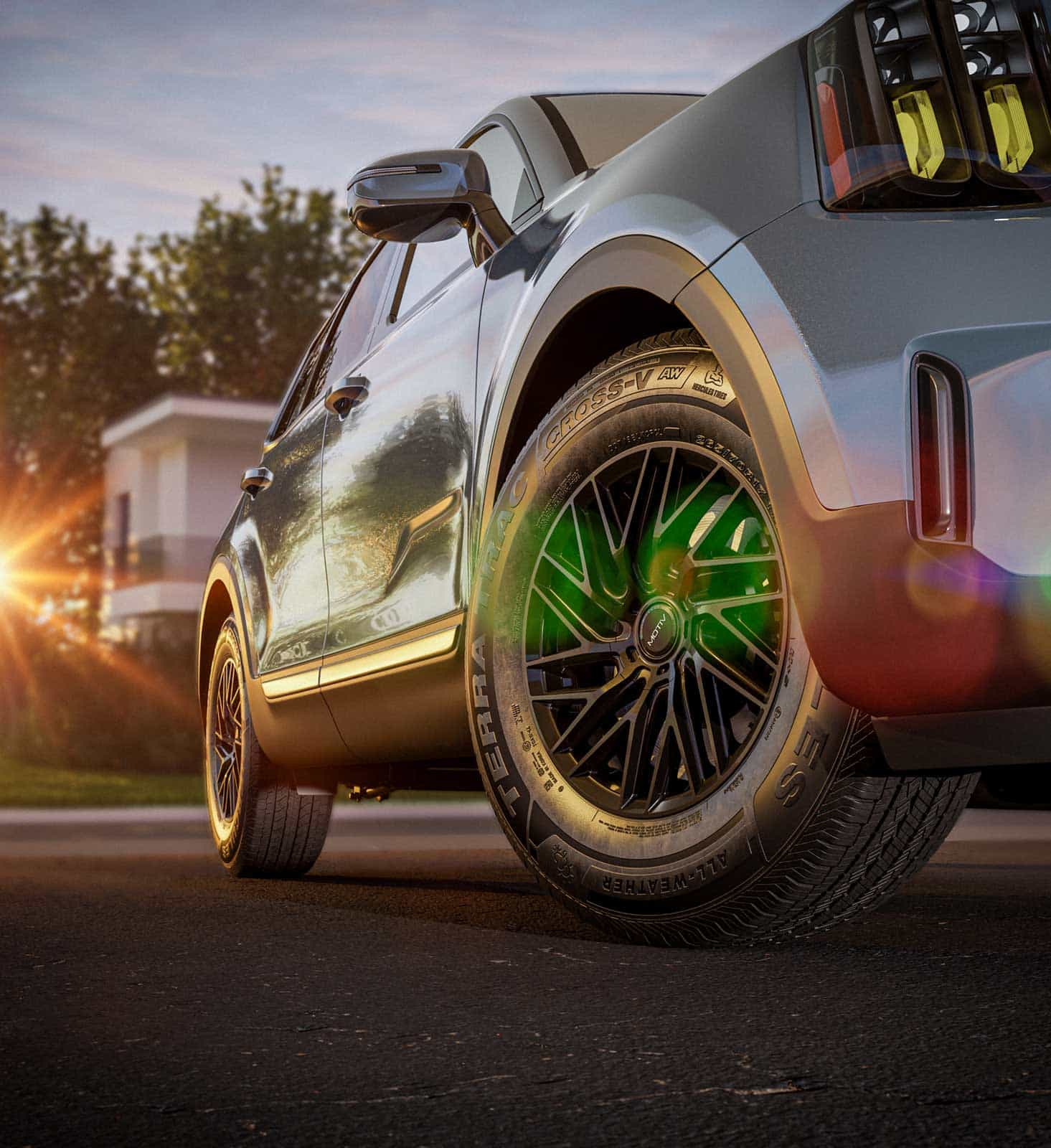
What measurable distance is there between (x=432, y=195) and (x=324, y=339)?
1611 millimetres

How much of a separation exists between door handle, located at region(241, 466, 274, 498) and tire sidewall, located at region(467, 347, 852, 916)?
1.87 metres

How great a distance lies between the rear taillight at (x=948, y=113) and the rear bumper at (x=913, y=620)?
Answer: 1.70 ft

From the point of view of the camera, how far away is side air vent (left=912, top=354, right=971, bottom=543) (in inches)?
84.7

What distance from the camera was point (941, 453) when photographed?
2166mm

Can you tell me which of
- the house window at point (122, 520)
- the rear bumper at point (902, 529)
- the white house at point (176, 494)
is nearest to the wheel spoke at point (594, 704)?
the rear bumper at point (902, 529)

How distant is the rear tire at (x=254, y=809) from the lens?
15.3 ft

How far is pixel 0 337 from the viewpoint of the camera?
4216 cm

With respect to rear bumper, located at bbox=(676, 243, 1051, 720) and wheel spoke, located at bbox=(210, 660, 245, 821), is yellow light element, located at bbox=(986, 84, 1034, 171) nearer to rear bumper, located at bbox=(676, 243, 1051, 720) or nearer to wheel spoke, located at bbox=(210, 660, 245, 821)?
rear bumper, located at bbox=(676, 243, 1051, 720)

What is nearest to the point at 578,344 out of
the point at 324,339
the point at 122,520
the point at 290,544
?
the point at 290,544

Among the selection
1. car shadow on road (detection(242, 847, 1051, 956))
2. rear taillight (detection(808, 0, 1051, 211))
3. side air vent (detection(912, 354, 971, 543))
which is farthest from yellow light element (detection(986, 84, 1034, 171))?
car shadow on road (detection(242, 847, 1051, 956))

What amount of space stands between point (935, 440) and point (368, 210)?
5.74ft

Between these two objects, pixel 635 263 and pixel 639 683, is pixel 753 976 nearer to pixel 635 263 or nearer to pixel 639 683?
pixel 639 683

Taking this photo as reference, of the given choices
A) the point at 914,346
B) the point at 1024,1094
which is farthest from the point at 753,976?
the point at 914,346

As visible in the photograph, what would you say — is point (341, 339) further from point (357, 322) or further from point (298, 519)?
point (298, 519)
